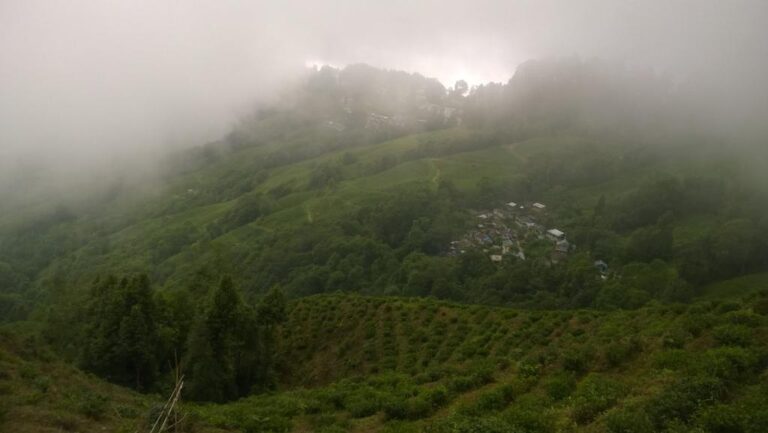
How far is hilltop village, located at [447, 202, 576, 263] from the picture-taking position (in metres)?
131

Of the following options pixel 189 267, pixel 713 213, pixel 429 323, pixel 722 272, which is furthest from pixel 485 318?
pixel 713 213

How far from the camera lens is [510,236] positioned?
142 meters

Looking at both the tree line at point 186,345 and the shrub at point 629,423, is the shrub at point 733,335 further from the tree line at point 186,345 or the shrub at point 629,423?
the tree line at point 186,345

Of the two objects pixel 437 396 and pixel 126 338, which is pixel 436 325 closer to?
pixel 437 396

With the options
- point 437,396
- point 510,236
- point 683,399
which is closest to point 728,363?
point 683,399

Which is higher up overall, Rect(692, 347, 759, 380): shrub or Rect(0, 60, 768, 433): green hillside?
Rect(692, 347, 759, 380): shrub

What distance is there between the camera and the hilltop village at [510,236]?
13100 cm

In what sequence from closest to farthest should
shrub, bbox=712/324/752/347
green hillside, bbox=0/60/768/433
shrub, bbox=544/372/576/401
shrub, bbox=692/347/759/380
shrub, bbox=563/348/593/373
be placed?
shrub, bbox=692/347/759/380
green hillside, bbox=0/60/768/433
shrub, bbox=544/372/576/401
shrub, bbox=712/324/752/347
shrub, bbox=563/348/593/373

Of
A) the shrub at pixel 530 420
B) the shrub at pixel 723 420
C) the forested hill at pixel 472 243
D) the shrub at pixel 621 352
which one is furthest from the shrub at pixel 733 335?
the forested hill at pixel 472 243

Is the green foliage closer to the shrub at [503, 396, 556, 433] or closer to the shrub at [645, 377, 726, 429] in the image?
the shrub at [503, 396, 556, 433]

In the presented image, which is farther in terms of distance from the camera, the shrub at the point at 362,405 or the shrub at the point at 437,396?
the shrub at the point at 362,405

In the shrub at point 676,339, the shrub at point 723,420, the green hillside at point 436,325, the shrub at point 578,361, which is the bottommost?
the green hillside at point 436,325

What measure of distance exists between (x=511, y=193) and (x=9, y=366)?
542ft

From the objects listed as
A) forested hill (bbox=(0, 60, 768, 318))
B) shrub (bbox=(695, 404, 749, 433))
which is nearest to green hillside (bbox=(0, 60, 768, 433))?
shrub (bbox=(695, 404, 749, 433))
